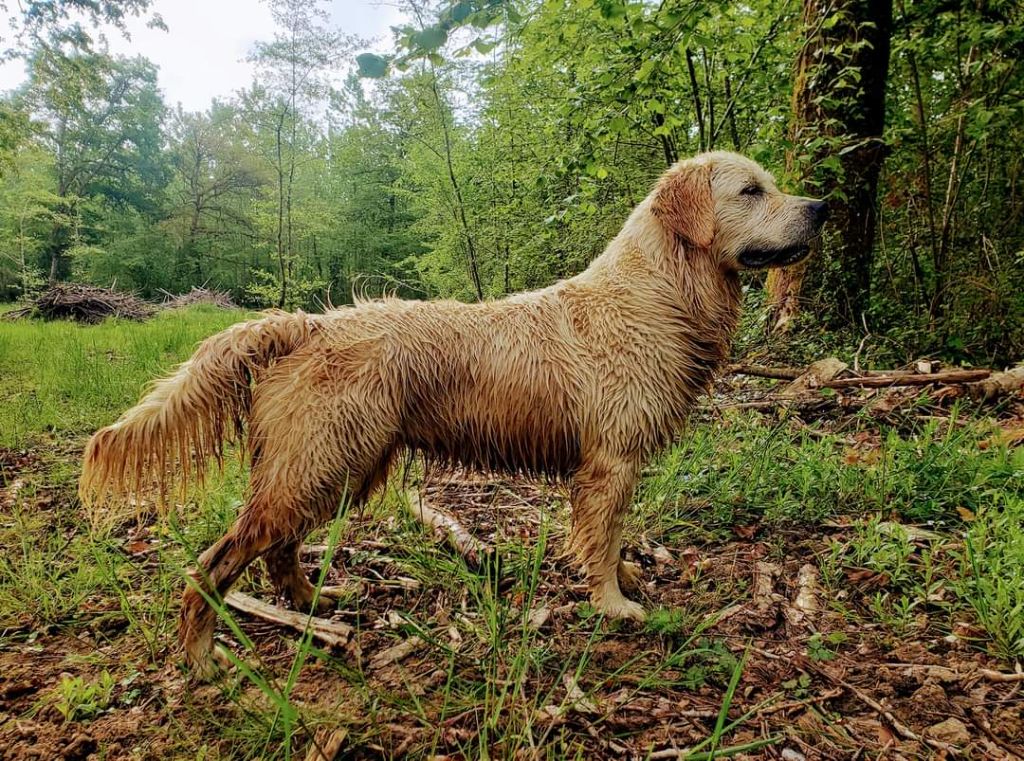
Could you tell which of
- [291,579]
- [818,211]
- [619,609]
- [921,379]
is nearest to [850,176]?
[921,379]

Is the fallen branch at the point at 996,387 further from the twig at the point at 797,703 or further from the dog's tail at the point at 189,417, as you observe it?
the dog's tail at the point at 189,417

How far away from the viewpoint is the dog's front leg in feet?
8.35

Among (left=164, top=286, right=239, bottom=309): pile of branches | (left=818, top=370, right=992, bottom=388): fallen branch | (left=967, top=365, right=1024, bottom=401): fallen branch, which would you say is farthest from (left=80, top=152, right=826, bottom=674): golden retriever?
(left=164, top=286, right=239, bottom=309): pile of branches

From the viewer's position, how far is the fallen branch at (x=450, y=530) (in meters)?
2.90

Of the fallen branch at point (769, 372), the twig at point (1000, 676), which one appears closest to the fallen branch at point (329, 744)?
the twig at point (1000, 676)

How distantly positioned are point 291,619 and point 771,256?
9.88ft

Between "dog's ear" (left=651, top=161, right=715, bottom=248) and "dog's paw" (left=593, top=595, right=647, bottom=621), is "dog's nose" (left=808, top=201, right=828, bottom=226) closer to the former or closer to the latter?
"dog's ear" (left=651, top=161, right=715, bottom=248)

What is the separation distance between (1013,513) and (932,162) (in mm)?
5645

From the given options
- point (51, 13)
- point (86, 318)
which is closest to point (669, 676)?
point (51, 13)

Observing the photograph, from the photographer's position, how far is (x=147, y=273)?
3591 centimetres

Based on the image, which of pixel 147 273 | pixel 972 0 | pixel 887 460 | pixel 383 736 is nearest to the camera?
pixel 383 736

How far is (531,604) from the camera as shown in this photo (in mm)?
2088

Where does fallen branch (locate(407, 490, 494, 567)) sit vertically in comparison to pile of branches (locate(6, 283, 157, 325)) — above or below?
below

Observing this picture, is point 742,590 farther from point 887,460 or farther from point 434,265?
point 434,265
